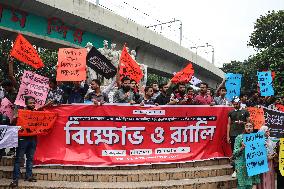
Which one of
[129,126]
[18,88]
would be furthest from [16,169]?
[129,126]

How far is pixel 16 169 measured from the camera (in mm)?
6027

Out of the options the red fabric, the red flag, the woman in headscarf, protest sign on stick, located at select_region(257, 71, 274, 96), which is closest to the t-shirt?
the woman in headscarf

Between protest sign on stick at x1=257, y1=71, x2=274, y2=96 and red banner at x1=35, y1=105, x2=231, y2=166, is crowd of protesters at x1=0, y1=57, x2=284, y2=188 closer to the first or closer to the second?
red banner at x1=35, y1=105, x2=231, y2=166

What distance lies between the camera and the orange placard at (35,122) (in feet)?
20.4

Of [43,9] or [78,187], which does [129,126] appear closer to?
[78,187]

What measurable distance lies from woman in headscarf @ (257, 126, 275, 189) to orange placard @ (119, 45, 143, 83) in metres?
3.07

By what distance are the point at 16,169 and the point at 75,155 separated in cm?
114

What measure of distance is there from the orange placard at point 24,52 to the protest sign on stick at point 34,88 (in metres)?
0.49

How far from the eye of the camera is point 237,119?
7.24 m

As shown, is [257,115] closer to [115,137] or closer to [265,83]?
[265,83]

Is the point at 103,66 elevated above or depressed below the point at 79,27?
below

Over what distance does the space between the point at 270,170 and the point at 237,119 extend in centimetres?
112

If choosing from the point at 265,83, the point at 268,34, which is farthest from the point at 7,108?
the point at 268,34

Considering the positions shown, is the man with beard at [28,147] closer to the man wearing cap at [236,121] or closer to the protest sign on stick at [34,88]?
the protest sign on stick at [34,88]
